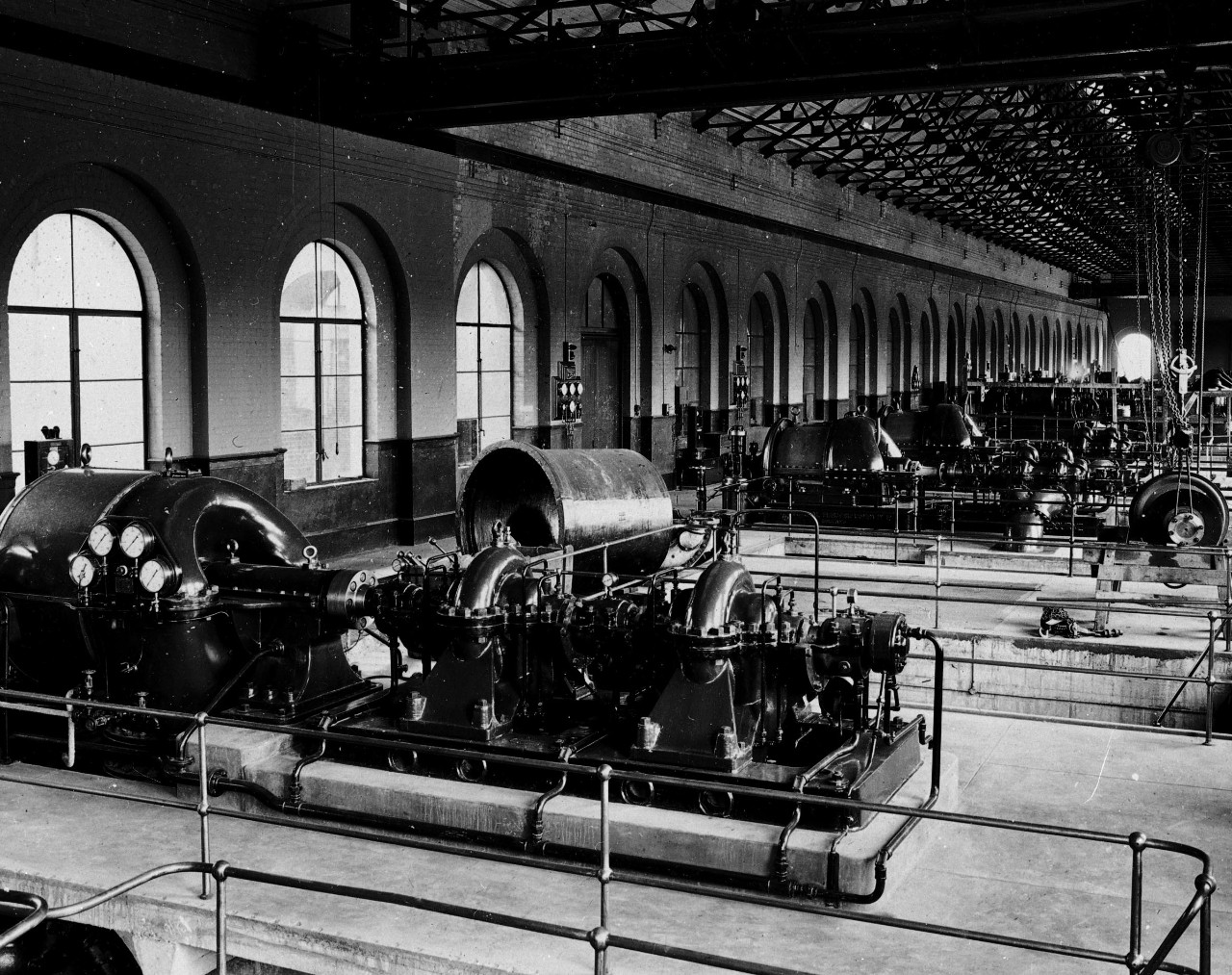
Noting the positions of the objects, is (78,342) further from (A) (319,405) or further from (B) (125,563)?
(B) (125,563)

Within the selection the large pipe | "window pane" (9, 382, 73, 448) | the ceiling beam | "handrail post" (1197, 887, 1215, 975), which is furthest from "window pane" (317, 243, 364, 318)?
"handrail post" (1197, 887, 1215, 975)

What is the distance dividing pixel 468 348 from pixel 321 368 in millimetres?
3152

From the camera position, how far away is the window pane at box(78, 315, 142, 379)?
1097cm

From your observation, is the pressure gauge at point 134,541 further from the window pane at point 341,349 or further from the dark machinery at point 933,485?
the dark machinery at point 933,485

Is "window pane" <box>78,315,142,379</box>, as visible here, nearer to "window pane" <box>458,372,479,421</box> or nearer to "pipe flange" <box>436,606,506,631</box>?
"window pane" <box>458,372,479,421</box>

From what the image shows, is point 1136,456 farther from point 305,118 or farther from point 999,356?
point 999,356

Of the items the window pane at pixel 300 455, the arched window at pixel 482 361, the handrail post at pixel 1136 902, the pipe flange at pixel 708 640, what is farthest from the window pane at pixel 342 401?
the handrail post at pixel 1136 902

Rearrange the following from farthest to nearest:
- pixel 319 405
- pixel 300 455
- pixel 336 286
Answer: pixel 336 286
pixel 319 405
pixel 300 455

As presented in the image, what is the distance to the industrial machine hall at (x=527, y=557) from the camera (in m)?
5.29

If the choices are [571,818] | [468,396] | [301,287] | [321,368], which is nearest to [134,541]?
[571,818]

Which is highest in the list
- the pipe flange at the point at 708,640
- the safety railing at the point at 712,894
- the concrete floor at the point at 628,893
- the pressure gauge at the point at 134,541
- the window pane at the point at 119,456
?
the window pane at the point at 119,456

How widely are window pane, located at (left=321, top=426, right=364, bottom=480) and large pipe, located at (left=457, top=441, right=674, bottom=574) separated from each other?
3798 mm

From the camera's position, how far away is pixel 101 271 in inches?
435

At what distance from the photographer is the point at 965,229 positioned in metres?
37.2
